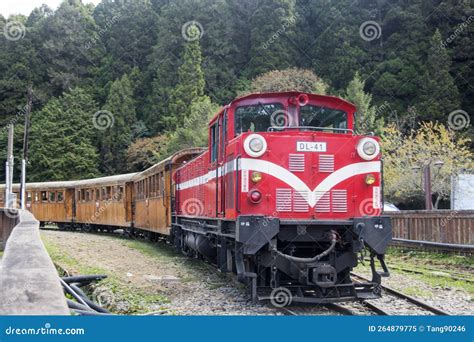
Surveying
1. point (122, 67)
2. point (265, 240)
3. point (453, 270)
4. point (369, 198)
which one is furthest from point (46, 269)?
point (122, 67)

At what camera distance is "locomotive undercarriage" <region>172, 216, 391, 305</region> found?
24.7 feet

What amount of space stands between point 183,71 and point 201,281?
40593 mm

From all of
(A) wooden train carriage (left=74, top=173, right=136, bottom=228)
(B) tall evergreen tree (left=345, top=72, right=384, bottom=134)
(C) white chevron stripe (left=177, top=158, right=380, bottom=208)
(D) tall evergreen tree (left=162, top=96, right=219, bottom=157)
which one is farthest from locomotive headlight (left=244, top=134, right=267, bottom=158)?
(B) tall evergreen tree (left=345, top=72, right=384, bottom=134)

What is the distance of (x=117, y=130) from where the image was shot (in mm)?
52656

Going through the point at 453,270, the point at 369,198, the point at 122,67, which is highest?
the point at 122,67

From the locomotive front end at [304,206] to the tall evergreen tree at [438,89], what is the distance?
35.3 meters

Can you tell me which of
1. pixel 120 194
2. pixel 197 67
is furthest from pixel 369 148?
pixel 197 67

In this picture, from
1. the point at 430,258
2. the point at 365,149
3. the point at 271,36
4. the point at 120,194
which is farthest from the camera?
the point at 271,36

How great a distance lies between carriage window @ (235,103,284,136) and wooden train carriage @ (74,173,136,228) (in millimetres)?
14992

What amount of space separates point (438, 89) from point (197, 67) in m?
21.1

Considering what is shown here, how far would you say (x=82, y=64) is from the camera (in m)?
62.5

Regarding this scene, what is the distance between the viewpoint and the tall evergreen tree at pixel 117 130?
51.8 meters

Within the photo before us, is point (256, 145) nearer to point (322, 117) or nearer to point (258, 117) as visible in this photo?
point (258, 117)

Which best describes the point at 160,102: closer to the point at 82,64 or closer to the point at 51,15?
the point at 82,64
